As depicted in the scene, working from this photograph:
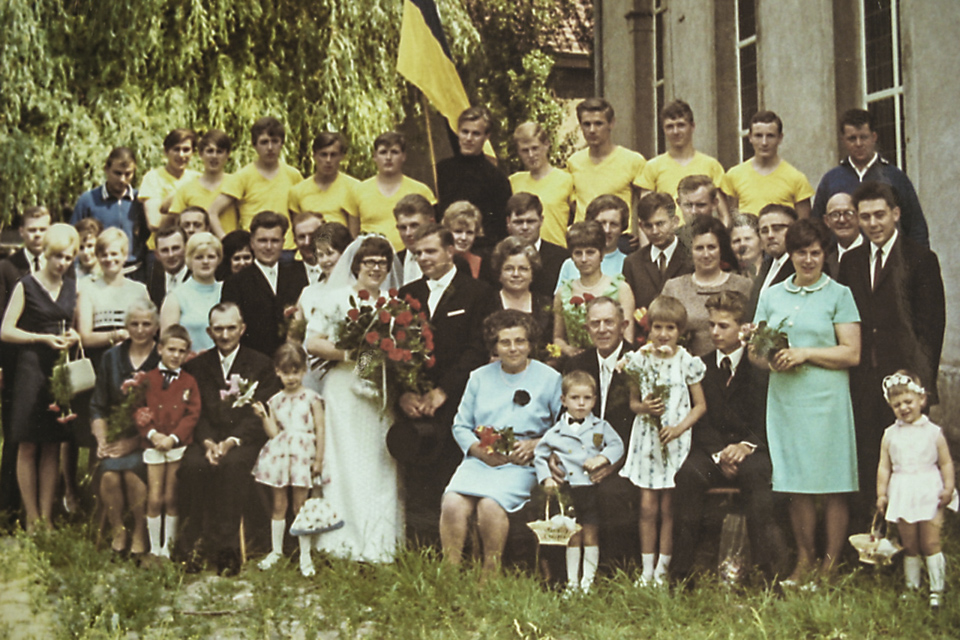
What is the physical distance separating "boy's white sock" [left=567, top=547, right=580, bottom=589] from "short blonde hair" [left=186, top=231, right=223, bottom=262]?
2.44 metres

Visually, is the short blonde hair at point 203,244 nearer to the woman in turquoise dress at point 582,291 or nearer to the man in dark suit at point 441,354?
the man in dark suit at point 441,354

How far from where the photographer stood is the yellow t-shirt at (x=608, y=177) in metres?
6.07

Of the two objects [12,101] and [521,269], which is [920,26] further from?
[12,101]

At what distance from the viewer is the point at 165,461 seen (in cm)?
596

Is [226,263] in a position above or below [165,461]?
above

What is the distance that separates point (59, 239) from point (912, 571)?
4.61 metres


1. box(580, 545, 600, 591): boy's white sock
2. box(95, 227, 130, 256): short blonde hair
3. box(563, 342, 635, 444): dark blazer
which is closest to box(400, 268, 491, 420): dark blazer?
box(563, 342, 635, 444): dark blazer

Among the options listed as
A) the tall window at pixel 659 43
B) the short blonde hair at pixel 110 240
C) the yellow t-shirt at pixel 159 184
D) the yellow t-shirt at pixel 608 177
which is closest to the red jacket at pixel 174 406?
the short blonde hair at pixel 110 240

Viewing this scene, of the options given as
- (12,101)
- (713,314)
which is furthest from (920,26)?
(12,101)

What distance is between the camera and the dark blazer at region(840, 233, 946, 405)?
4922 mm

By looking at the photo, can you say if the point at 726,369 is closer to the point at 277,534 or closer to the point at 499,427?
the point at 499,427

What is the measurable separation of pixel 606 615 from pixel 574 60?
320 centimetres

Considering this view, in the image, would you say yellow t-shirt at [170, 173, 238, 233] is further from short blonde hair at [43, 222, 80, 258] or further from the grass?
the grass

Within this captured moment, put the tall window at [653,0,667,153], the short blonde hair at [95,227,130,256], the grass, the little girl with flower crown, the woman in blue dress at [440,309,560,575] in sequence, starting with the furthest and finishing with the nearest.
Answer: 1. the tall window at [653,0,667,153]
2. the short blonde hair at [95,227,130,256]
3. the woman in blue dress at [440,309,560,575]
4. the little girl with flower crown
5. the grass
